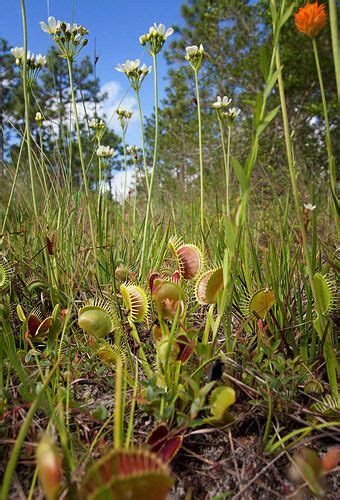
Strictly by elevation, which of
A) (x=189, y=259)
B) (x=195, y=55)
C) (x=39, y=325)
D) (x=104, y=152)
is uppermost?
(x=195, y=55)

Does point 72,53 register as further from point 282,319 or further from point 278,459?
point 278,459

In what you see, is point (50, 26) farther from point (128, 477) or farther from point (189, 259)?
point (128, 477)

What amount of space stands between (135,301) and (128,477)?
1.69 feet

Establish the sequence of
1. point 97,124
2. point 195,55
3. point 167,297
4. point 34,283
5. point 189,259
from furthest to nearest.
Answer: point 97,124 → point 195,55 → point 34,283 → point 189,259 → point 167,297

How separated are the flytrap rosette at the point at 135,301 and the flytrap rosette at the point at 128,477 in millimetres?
458

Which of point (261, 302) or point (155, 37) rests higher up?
point (155, 37)

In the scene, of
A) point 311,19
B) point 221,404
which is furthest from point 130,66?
point 221,404

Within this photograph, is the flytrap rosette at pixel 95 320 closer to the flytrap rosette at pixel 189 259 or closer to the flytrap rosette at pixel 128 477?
the flytrap rosette at pixel 189 259

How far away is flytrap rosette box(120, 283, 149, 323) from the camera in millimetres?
910

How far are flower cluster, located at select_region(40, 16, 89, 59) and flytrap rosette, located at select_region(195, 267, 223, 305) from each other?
33.5 inches

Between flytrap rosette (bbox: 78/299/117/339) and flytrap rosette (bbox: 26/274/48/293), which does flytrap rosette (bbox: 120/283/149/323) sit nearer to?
flytrap rosette (bbox: 78/299/117/339)

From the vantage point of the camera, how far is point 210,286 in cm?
87

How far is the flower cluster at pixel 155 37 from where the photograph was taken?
1.35 m

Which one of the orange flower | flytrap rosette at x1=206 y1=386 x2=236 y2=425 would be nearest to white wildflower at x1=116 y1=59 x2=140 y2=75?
the orange flower
